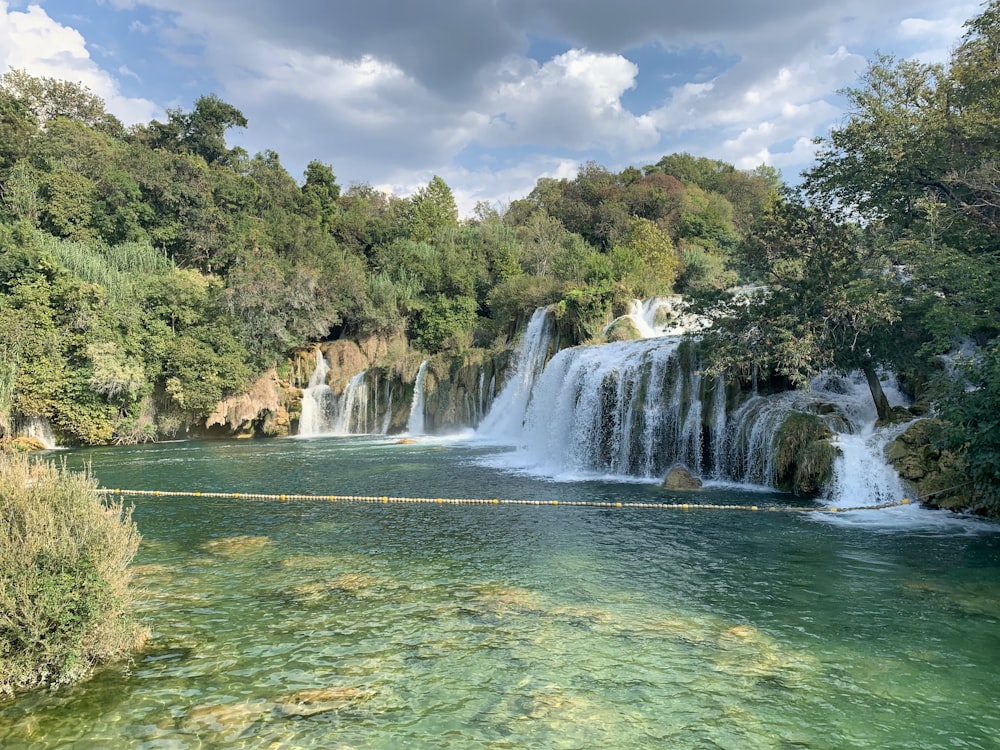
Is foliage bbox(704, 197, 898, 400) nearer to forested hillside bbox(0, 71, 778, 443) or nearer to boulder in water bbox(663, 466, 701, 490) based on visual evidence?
forested hillside bbox(0, 71, 778, 443)

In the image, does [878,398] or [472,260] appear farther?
[472,260]

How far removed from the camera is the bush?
4633mm

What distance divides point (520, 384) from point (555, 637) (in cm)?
2134

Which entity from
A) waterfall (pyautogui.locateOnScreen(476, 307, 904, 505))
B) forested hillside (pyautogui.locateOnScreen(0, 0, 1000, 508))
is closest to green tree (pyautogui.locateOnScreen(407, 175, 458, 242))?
forested hillside (pyautogui.locateOnScreen(0, 0, 1000, 508))

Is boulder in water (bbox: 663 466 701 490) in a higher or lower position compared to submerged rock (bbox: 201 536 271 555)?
higher

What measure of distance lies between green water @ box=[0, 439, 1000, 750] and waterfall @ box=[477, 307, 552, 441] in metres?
15.1

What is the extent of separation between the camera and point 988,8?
13773mm

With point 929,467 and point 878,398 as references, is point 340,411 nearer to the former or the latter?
point 878,398

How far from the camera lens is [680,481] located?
14328 millimetres

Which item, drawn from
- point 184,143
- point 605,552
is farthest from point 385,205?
point 605,552

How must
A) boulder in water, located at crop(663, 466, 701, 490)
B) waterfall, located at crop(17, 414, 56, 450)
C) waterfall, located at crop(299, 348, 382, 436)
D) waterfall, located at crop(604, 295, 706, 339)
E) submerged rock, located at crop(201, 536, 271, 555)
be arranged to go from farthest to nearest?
waterfall, located at crop(299, 348, 382, 436) < waterfall, located at crop(604, 295, 706, 339) < waterfall, located at crop(17, 414, 56, 450) < boulder in water, located at crop(663, 466, 701, 490) < submerged rock, located at crop(201, 536, 271, 555)

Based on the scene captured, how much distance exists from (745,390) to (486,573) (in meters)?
10.1

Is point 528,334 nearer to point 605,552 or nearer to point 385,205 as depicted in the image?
point 605,552

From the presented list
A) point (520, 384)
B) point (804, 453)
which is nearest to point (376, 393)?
point (520, 384)
